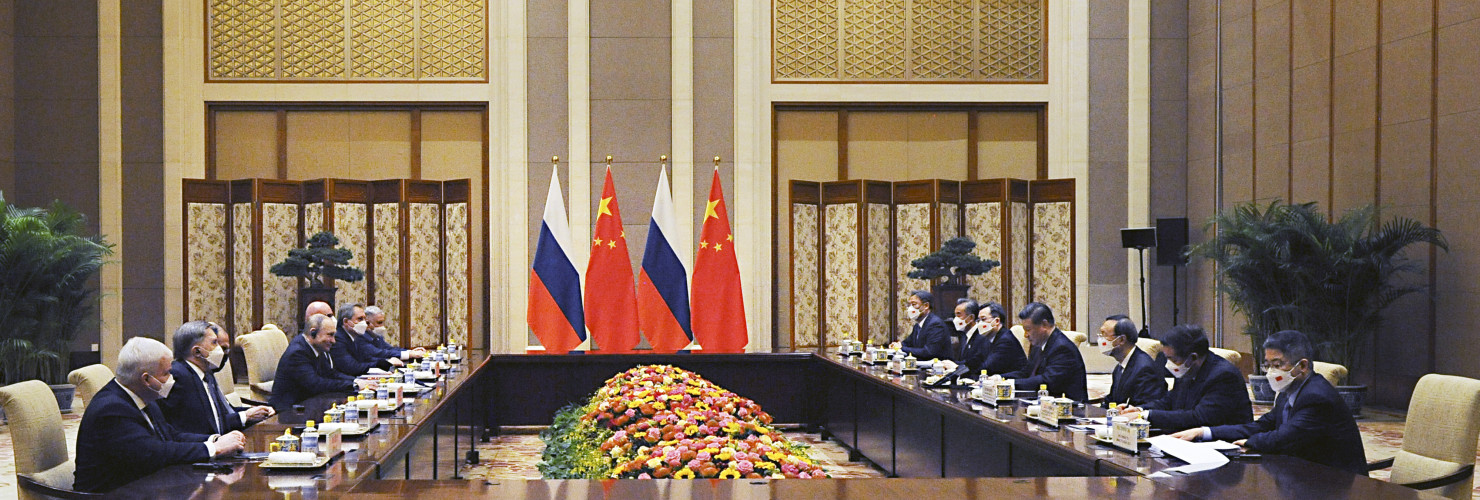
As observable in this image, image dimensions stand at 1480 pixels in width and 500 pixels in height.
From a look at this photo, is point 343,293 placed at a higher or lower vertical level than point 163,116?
lower

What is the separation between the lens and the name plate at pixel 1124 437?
165 inches

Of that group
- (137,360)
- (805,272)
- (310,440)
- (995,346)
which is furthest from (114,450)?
(805,272)

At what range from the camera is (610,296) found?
1030 centimetres

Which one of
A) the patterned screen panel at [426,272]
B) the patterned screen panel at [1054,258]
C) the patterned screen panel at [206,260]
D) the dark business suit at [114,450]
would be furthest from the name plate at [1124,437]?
the patterned screen panel at [206,260]

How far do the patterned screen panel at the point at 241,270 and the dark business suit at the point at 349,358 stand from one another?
4.09 metres

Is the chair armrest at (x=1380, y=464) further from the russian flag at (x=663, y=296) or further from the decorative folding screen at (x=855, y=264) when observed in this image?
the decorative folding screen at (x=855, y=264)

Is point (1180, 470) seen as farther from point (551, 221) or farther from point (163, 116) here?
point (163, 116)

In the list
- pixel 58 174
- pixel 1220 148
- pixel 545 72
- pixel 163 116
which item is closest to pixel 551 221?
pixel 545 72

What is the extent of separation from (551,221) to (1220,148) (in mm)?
6549

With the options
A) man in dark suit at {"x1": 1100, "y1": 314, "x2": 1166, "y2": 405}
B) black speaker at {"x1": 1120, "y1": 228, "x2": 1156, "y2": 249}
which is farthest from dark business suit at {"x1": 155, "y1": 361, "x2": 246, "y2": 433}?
black speaker at {"x1": 1120, "y1": 228, "x2": 1156, "y2": 249}

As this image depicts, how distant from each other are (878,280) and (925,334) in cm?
367

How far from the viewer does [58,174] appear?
40.2 feet

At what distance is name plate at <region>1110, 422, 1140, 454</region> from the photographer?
13.7 ft

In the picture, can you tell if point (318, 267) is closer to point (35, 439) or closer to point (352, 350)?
point (352, 350)
